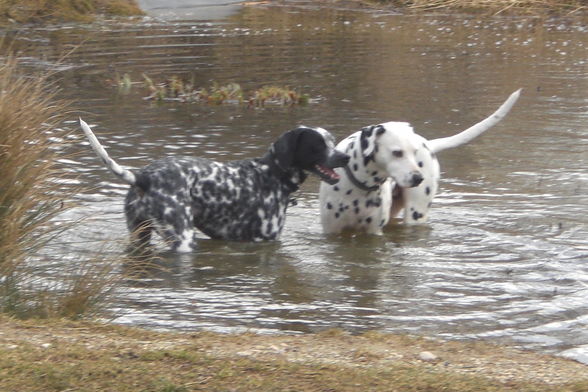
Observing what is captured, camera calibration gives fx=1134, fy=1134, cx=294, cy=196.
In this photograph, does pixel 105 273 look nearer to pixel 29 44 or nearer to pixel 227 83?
pixel 227 83

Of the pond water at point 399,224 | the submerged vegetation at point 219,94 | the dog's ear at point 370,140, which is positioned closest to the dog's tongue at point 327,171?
the dog's ear at point 370,140

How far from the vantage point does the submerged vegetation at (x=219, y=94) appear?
1541cm

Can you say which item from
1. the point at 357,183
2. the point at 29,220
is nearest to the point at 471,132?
the point at 357,183

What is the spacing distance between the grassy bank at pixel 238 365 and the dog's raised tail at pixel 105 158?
7.59 ft

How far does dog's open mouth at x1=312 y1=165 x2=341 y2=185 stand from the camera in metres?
9.00

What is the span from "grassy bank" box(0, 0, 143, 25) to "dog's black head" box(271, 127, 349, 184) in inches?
731

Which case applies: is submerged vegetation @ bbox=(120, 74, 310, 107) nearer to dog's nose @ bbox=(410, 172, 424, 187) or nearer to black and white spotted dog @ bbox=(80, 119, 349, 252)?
black and white spotted dog @ bbox=(80, 119, 349, 252)

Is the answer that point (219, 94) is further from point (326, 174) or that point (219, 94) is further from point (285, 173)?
point (326, 174)

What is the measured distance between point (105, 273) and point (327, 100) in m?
9.68

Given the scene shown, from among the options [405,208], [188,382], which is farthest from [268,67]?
[188,382]

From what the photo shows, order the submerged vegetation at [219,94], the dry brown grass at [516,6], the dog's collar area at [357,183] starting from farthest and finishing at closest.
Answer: the dry brown grass at [516,6] → the submerged vegetation at [219,94] → the dog's collar area at [357,183]

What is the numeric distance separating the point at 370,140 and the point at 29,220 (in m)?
3.40

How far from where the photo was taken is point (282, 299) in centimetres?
766

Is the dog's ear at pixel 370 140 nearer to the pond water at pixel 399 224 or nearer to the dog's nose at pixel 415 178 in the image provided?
the dog's nose at pixel 415 178
